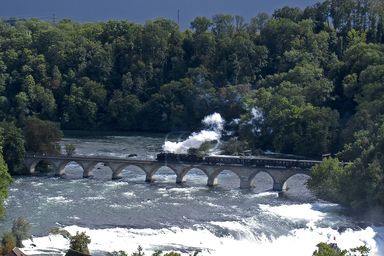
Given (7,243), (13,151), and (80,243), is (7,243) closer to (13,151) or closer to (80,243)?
(80,243)

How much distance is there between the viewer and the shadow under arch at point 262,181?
98431 mm

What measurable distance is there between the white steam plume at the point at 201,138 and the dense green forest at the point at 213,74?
70.3 inches

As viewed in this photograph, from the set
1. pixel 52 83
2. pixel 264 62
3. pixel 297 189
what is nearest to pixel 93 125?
pixel 52 83

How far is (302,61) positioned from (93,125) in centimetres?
3071

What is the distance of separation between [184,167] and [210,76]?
173ft

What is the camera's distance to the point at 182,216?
8338 centimetres

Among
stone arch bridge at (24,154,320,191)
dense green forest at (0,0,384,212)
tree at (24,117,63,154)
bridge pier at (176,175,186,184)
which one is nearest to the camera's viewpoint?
stone arch bridge at (24,154,320,191)

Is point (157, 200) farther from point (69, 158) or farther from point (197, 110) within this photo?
point (197, 110)

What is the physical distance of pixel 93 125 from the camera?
149125 mm

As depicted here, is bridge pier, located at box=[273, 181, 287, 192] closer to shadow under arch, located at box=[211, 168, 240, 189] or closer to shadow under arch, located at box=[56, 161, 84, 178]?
shadow under arch, located at box=[211, 168, 240, 189]

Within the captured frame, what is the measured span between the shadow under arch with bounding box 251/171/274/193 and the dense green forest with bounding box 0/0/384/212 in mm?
11133

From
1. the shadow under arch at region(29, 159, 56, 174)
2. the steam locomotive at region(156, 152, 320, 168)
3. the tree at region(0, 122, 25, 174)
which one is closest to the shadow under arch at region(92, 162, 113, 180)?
the shadow under arch at region(29, 159, 56, 174)

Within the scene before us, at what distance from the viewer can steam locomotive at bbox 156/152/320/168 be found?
9938cm

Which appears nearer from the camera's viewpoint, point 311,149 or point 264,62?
point 311,149
